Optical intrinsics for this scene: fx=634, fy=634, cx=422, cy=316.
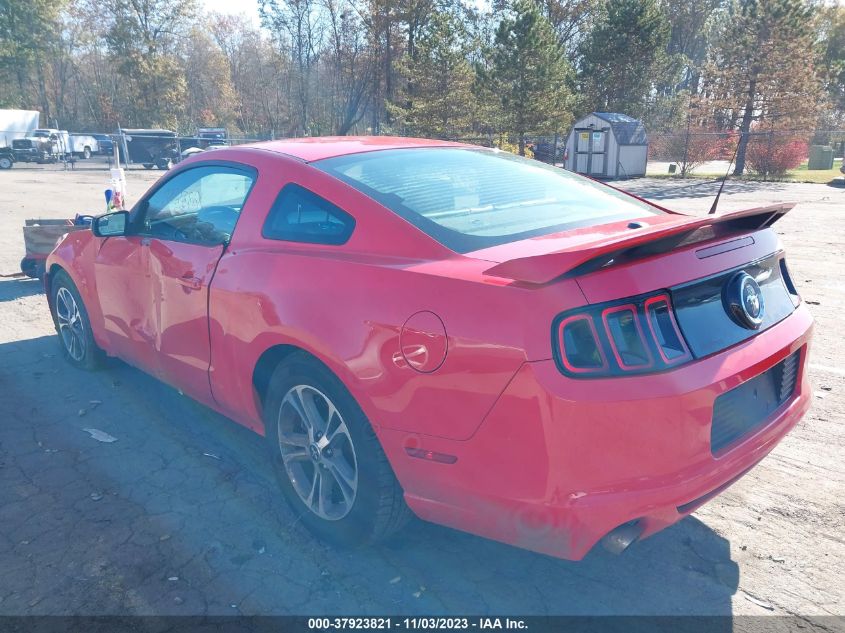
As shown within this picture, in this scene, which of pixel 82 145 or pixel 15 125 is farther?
pixel 82 145

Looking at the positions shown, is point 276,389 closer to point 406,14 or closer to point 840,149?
point 406,14

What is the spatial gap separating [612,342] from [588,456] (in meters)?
0.36

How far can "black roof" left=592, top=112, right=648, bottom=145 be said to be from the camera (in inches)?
1059

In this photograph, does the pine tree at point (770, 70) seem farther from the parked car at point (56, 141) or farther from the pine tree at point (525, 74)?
the parked car at point (56, 141)

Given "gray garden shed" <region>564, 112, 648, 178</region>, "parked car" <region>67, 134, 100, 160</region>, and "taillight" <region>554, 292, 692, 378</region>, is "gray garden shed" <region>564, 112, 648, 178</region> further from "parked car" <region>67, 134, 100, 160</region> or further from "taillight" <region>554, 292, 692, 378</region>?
"parked car" <region>67, 134, 100, 160</region>

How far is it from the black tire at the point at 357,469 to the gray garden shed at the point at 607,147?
26.0 m

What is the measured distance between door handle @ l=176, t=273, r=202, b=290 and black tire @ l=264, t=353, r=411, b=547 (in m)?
0.76

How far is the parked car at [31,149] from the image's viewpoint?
38075 mm

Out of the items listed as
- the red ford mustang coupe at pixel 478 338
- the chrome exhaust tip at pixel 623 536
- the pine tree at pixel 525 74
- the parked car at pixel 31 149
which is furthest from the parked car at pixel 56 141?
the chrome exhaust tip at pixel 623 536

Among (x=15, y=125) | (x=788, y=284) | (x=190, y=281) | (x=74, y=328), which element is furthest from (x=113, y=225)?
(x=15, y=125)

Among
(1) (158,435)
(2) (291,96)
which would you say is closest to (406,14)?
(2) (291,96)

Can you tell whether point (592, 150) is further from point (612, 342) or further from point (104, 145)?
point (104, 145)

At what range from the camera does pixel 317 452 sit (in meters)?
2.78

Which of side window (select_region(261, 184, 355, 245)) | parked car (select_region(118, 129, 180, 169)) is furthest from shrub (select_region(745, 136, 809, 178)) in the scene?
parked car (select_region(118, 129, 180, 169))
